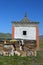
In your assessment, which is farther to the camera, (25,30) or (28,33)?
(25,30)

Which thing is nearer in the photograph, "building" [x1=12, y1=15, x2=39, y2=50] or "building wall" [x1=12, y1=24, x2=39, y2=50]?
"building wall" [x1=12, y1=24, x2=39, y2=50]

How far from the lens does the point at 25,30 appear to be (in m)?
22.1

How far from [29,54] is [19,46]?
101 cm

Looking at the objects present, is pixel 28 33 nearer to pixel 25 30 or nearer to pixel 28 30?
pixel 28 30

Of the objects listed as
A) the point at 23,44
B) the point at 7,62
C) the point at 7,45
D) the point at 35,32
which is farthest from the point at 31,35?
the point at 7,62

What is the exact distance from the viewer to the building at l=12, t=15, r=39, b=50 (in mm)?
21734

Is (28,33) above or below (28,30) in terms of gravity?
below

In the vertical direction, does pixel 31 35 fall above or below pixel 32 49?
above

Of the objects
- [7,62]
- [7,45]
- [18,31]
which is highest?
[18,31]

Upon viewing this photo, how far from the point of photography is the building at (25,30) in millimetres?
21734

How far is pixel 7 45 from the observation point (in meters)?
16.6

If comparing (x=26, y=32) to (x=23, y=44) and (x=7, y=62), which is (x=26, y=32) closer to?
(x=23, y=44)

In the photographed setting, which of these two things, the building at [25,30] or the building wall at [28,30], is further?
the building at [25,30]

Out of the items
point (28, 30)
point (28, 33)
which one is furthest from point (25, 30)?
point (28, 33)
